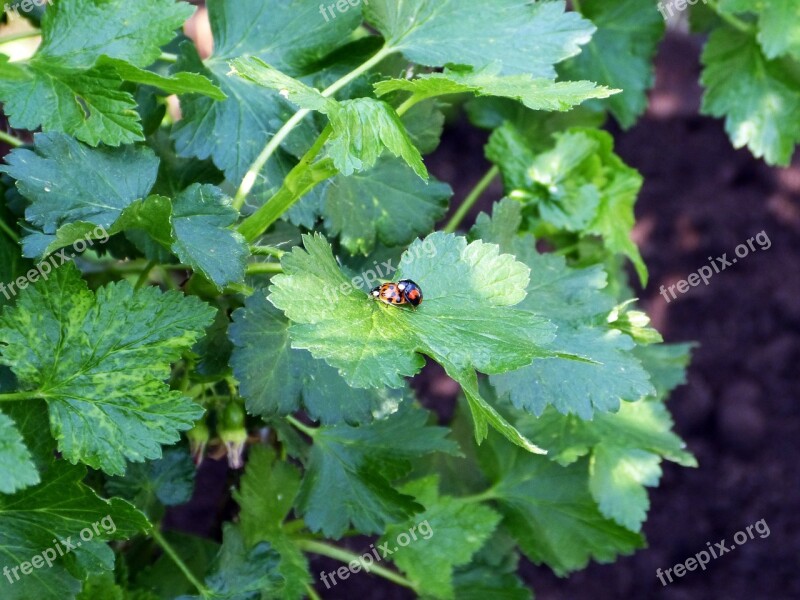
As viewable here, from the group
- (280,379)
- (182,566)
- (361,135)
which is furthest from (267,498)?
(361,135)

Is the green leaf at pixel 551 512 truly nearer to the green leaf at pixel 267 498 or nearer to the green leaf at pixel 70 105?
the green leaf at pixel 267 498

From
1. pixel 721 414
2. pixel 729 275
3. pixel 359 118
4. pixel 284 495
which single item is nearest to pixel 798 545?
pixel 721 414

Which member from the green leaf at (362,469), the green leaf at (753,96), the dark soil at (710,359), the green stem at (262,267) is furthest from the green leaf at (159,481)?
the dark soil at (710,359)

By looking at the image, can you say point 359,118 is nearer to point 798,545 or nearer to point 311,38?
point 311,38

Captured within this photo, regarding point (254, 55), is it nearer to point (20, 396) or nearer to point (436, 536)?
point (20, 396)

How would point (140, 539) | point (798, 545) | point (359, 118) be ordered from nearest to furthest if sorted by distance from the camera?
point (359, 118), point (140, 539), point (798, 545)

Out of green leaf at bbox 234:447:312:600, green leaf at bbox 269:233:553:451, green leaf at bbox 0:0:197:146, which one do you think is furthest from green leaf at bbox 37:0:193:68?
green leaf at bbox 234:447:312:600
